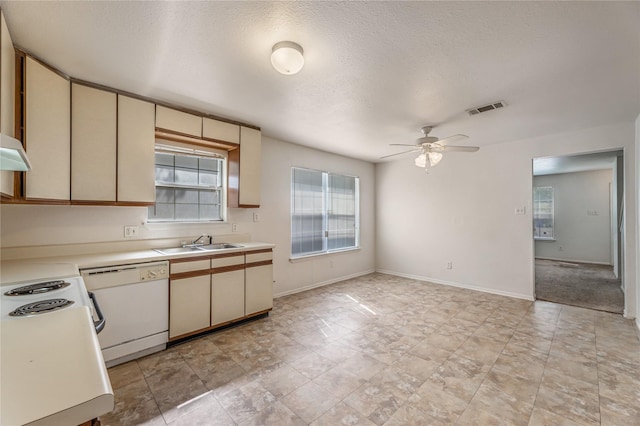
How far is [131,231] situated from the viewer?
2.88 m

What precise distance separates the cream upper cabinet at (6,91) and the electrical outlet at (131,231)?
3.30ft

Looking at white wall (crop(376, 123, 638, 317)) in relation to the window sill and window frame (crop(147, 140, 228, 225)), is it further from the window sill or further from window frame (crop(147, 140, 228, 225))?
window frame (crop(147, 140, 228, 225))

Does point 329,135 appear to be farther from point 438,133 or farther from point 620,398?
point 620,398

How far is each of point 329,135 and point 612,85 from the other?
9.81 feet

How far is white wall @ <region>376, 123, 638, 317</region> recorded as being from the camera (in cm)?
367

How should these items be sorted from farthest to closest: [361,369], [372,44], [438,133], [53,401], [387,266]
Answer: [387,266], [438,133], [361,369], [372,44], [53,401]

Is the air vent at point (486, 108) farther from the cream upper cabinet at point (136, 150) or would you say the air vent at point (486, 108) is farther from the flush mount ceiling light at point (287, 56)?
the cream upper cabinet at point (136, 150)

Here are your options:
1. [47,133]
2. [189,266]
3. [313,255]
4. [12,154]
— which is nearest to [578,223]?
→ [313,255]

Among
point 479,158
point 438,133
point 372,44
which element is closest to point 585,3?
point 372,44

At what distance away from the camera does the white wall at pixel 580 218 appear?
266 inches

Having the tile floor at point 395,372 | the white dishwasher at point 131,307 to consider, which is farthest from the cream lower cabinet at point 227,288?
the white dishwasher at point 131,307

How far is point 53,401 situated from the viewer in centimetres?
57

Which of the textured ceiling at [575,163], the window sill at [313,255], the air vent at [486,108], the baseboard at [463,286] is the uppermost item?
the air vent at [486,108]

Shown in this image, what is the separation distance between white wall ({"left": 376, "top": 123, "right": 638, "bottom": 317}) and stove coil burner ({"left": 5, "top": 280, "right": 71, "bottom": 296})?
5.20 metres
